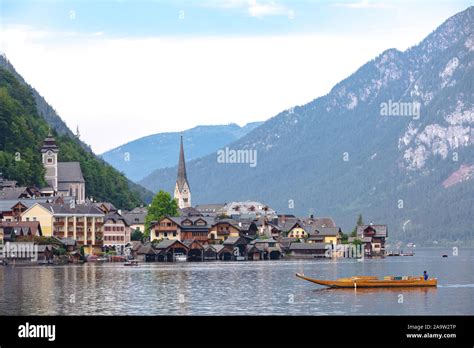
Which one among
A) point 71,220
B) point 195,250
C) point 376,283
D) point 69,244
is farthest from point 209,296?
point 195,250

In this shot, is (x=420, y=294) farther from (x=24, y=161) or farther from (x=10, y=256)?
(x=24, y=161)

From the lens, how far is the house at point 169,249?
16912 centimetres

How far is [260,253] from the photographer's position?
180 metres

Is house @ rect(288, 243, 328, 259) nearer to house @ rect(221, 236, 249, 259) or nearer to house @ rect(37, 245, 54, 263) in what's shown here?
house @ rect(221, 236, 249, 259)

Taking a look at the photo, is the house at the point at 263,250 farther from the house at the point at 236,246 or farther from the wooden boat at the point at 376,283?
the wooden boat at the point at 376,283

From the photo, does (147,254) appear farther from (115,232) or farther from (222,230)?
(222,230)

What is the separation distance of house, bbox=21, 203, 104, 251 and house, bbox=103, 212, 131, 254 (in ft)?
4.41

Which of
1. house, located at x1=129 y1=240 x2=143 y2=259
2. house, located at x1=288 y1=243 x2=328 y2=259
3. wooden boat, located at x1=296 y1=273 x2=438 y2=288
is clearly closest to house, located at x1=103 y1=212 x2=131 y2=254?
house, located at x1=129 y1=240 x2=143 y2=259

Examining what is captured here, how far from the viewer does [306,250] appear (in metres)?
188

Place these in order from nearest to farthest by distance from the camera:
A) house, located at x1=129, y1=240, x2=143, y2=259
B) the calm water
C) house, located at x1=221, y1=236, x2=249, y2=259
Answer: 1. the calm water
2. house, located at x1=129, y1=240, x2=143, y2=259
3. house, located at x1=221, y1=236, x2=249, y2=259

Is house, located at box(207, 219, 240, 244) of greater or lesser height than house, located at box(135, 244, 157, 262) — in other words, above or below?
above

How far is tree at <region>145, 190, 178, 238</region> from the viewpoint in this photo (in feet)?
604

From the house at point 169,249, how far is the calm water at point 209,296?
5342 centimetres
